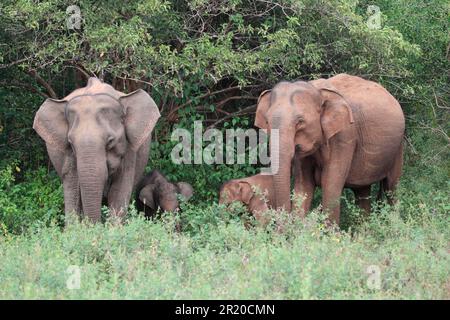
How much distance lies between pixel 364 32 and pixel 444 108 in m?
2.75

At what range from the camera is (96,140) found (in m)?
10.3

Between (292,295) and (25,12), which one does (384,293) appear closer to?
(292,295)

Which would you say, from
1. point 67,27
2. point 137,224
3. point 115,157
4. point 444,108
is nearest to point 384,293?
point 137,224

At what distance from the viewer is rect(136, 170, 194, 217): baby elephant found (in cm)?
1222

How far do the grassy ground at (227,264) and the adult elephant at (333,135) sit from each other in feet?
4.11

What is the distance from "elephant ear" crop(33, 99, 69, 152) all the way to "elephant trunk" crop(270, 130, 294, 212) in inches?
90.9

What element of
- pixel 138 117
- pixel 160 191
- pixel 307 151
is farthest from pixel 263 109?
pixel 160 191

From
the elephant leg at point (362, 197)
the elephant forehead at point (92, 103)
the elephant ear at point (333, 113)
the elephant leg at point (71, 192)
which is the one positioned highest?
the elephant forehead at point (92, 103)

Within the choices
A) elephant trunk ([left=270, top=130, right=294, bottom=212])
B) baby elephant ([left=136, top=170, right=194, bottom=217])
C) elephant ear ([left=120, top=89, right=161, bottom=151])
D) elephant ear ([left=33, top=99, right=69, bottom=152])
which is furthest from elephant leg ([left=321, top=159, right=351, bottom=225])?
elephant ear ([left=33, top=99, right=69, bottom=152])

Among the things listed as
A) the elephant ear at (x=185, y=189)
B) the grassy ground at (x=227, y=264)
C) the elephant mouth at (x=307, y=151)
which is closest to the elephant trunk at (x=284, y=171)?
the elephant mouth at (x=307, y=151)

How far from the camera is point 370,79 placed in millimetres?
13695

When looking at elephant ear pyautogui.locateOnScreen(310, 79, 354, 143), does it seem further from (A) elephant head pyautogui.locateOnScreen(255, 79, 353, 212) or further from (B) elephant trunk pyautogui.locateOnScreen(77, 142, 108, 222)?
(B) elephant trunk pyautogui.locateOnScreen(77, 142, 108, 222)

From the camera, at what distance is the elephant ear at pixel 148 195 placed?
12.2 m

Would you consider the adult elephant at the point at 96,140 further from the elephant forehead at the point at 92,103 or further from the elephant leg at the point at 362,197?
the elephant leg at the point at 362,197
